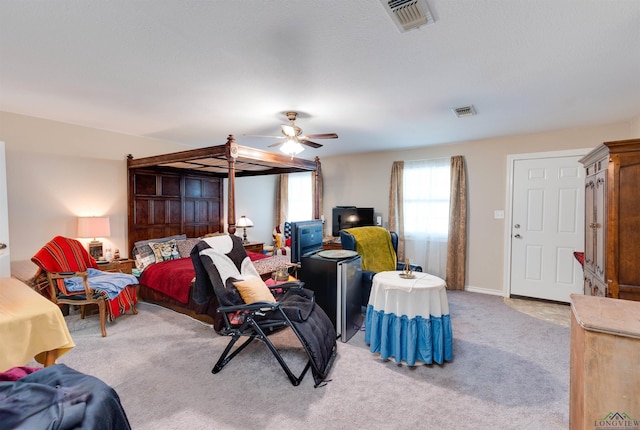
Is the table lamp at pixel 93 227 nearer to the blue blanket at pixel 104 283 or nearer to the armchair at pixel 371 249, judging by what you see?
the blue blanket at pixel 104 283

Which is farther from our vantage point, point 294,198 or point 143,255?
point 294,198

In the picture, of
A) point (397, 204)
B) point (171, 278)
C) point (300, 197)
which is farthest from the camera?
point (300, 197)

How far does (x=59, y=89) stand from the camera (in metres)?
Answer: 2.80

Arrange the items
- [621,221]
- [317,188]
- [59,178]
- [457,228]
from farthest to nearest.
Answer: [457,228] < [317,188] < [59,178] < [621,221]

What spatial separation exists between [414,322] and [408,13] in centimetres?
218

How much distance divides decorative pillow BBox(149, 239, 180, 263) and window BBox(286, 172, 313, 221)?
2.79 meters

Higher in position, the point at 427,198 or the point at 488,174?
the point at 488,174

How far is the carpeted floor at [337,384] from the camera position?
1.93m

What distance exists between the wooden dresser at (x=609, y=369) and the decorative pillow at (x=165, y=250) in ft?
14.9

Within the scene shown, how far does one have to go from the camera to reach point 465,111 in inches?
131

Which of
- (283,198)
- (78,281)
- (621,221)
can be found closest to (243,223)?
(283,198)

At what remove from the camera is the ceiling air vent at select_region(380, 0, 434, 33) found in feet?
5.21

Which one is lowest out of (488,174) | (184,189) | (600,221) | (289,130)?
(600,221)

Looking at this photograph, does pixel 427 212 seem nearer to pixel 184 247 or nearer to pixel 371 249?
pixel 371 249
